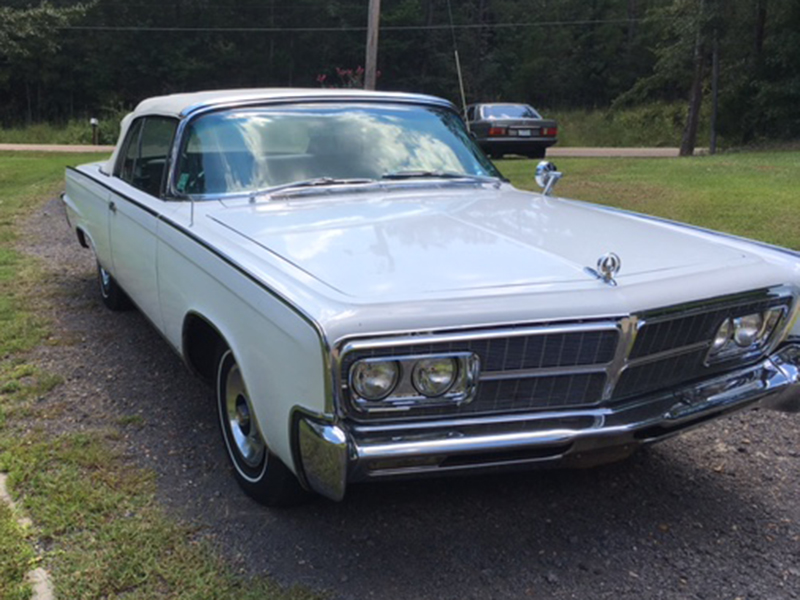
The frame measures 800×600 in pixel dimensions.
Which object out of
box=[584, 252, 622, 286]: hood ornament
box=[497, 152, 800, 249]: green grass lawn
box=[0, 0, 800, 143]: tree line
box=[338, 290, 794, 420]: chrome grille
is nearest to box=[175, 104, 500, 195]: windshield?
box=[584, 252, 622, 286]: hood ornament

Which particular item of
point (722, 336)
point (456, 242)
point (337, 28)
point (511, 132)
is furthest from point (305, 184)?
point (337, 28)

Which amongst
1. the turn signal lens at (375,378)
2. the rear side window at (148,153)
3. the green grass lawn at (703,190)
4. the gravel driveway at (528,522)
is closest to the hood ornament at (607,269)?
the turn signal lens at (375,378)

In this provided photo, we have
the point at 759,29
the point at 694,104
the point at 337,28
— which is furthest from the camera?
the point at 337,28

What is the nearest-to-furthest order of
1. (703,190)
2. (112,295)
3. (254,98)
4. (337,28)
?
(254,98) < (112,295) < (703,190) < (337,28)

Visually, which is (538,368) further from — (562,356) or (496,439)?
(496,439)

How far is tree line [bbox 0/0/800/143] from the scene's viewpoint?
3809 centimetres

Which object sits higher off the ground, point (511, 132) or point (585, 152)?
point (511, 132)

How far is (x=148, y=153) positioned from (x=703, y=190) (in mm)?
8156

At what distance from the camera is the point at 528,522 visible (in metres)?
2.83

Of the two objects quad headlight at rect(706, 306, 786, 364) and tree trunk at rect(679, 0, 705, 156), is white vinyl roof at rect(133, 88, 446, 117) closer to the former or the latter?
quad headlight at rect(706, 306, 786, 364)

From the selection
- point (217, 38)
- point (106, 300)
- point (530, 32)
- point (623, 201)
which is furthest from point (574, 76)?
point (106, 300)

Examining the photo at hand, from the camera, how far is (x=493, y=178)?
412 cm

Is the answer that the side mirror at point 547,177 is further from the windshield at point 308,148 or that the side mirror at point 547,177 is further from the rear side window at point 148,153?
the rear side window at point 148,153

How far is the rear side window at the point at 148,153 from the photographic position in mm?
3934
